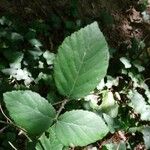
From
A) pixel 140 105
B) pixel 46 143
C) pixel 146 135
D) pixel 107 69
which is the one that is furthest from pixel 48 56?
pixel 46 143

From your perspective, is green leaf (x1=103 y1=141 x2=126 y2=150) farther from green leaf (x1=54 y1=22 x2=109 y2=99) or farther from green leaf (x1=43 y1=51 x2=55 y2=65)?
green leaf (x1=54 y1=22 x2=109 y2=99)

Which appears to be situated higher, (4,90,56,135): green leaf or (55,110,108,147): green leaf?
(4,90,56,135): green leaf

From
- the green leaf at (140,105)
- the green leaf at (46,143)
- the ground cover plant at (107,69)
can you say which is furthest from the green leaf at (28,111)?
the green leaf at (140,105)

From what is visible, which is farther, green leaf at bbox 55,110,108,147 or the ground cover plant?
the ground cover plant

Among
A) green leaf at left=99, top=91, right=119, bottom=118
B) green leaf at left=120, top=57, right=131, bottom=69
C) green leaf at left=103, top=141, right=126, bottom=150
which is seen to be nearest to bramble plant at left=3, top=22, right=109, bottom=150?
green leaf at left=103, top=141, right=126, bottom=150

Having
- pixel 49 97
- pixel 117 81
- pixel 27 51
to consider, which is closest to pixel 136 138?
pixel 117 81

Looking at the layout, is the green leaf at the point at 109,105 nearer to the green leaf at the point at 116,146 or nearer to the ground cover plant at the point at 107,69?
the ground cover plant at the point at 107,69
